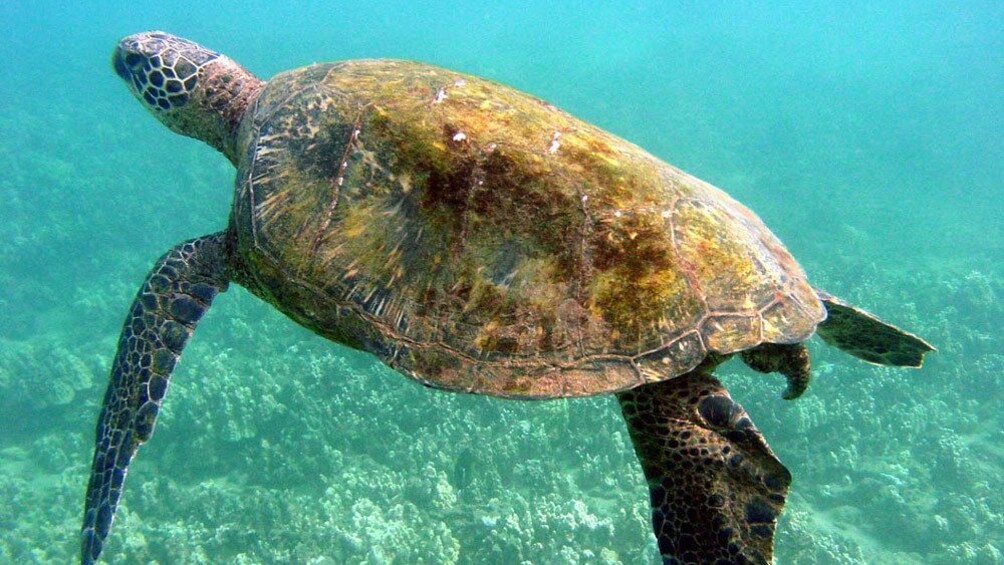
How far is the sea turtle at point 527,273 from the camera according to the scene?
224 centimetres

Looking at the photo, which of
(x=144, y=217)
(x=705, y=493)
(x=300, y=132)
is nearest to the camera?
(x=705, y=493)

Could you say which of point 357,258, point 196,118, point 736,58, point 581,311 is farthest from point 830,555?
point 736,58

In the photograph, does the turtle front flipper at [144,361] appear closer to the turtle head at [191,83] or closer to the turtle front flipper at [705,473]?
the turtle head at [191,83]

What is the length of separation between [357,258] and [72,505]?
8.85 meters

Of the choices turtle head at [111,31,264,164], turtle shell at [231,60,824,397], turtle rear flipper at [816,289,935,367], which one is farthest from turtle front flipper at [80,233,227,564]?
turtle rear flipper at [816,289,935,367]

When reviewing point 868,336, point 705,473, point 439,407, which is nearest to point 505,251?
point 705,473

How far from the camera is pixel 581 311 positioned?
2.26 meters

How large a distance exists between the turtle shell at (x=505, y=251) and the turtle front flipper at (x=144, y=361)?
86cm

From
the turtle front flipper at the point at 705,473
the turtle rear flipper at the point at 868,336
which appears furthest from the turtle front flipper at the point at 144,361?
the turtle rear flipper at the point at 868,336

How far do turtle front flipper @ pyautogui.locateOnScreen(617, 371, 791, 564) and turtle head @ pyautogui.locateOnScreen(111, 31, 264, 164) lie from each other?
11.5 ft

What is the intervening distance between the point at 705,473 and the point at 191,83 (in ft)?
14.4

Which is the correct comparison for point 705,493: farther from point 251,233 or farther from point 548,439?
point 548,439

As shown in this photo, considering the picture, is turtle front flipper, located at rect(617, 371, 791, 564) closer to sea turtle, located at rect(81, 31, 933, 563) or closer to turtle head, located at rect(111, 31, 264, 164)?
sea turtle, located at rect(81, 31, 933, 563)

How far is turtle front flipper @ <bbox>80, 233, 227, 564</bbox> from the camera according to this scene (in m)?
2.83
